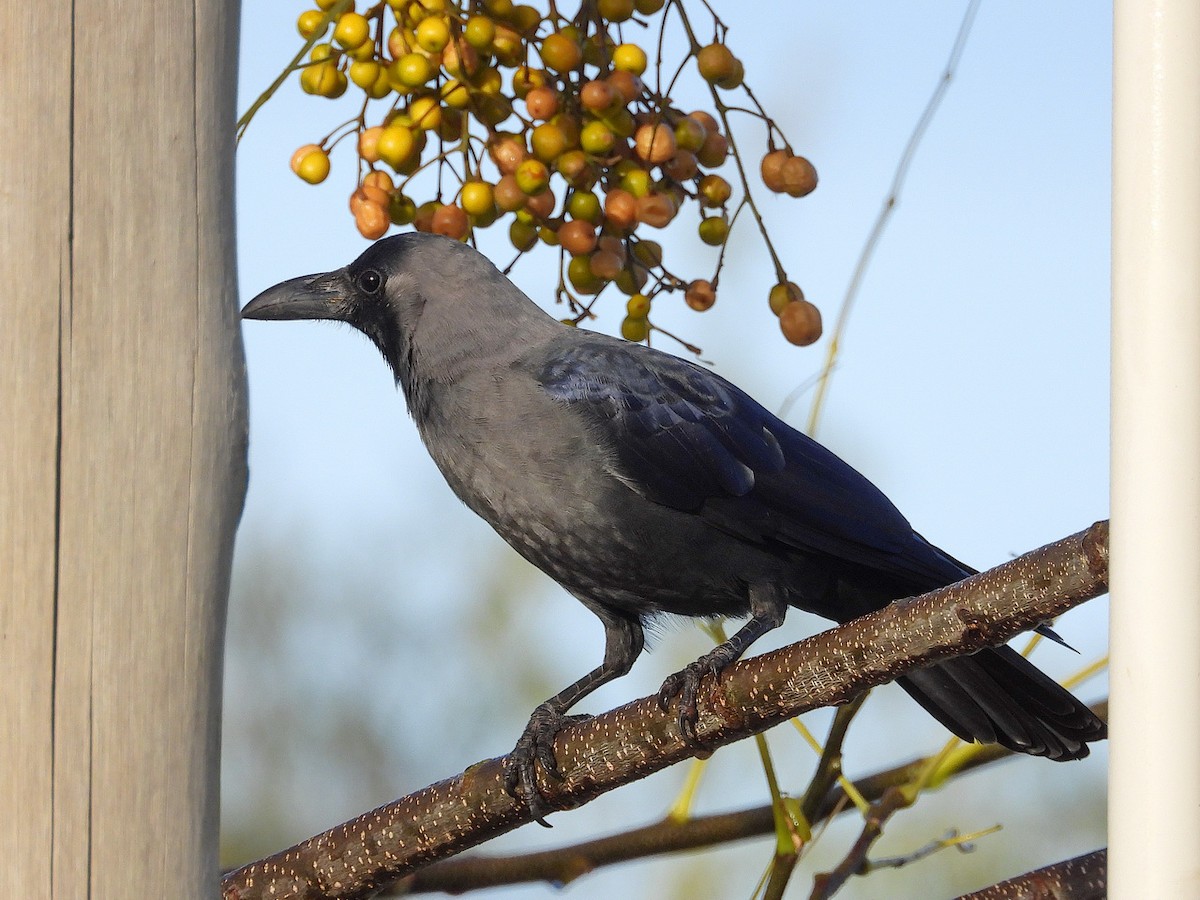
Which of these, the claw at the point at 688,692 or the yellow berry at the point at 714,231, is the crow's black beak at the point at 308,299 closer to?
the yellow berry at the point at 714,231

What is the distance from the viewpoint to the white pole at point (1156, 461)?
31.2 inches

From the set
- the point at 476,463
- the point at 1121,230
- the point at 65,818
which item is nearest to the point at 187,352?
the point at 65,818

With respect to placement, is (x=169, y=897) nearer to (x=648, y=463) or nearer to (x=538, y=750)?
(x=538, y=750)

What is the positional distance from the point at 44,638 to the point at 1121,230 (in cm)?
73

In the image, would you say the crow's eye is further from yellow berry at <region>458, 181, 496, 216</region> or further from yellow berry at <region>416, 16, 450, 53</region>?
yellow berry at <region>416, 16, 450, 53</region>

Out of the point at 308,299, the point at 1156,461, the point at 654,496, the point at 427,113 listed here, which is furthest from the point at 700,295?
the point at 1156,461

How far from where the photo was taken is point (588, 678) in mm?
2041

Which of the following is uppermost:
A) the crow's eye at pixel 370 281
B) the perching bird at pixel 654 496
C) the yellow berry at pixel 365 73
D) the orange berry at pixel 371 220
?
the crow's eye at pixel 370 281

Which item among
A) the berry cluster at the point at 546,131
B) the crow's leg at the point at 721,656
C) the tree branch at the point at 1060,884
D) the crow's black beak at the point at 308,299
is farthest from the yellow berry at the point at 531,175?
the tree branch at the point at 1060,884

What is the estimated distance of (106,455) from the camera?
2.83 ft

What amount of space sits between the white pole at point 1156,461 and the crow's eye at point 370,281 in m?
1.46

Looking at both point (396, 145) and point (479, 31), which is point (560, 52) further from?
point (396, 145)

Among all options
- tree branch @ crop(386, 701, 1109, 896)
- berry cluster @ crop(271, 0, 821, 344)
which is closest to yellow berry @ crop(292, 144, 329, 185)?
berry cluster @ crop(271, 0, 821, 344)

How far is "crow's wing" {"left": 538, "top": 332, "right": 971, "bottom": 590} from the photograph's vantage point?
1869 mm
